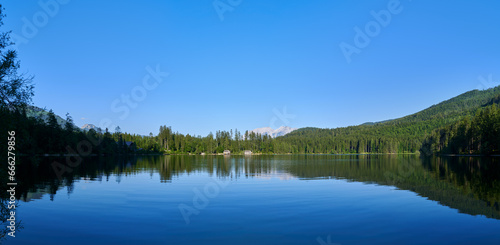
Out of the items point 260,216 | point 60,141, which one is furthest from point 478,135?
point 60,141

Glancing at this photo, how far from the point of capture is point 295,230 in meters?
15.1

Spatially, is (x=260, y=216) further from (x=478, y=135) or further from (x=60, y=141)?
(x=478, y=135)

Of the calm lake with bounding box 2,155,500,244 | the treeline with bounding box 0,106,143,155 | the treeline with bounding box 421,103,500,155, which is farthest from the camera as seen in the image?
the treeline with bounding box 421,103,500,155

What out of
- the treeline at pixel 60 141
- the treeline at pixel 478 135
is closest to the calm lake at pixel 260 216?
the treeline at pixel 60 141

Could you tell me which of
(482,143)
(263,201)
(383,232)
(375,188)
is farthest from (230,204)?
(482,143)

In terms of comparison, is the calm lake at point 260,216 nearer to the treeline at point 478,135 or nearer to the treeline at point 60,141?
the treeline at point 60,141

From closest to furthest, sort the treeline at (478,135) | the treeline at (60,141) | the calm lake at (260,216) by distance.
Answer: the calm lake at (260,216) → the treeline at (60,141) → the treeline at (478,135)

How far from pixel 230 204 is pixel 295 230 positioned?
824 centimetres

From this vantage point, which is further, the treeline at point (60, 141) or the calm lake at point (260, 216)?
→ the treeline at point (60, 141)

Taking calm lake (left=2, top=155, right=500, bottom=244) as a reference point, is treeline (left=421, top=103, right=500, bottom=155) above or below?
above

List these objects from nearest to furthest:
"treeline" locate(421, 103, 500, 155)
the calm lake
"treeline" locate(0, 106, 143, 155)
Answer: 1. the calm lake
2. "treeline" locate(0, 106, 143, 155)
3. "treeline" locate(421, 103, 500, 155)

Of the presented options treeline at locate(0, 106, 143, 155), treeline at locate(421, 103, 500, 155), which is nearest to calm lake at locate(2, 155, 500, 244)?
treeline at locate(0, 106, 143, 155)

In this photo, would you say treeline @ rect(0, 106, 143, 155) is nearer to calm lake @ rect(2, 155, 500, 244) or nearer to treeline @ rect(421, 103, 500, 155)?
calm lake @ rect(2, 155, 500, 244)

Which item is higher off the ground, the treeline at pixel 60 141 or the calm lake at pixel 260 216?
the treeline at pixel 60 141
